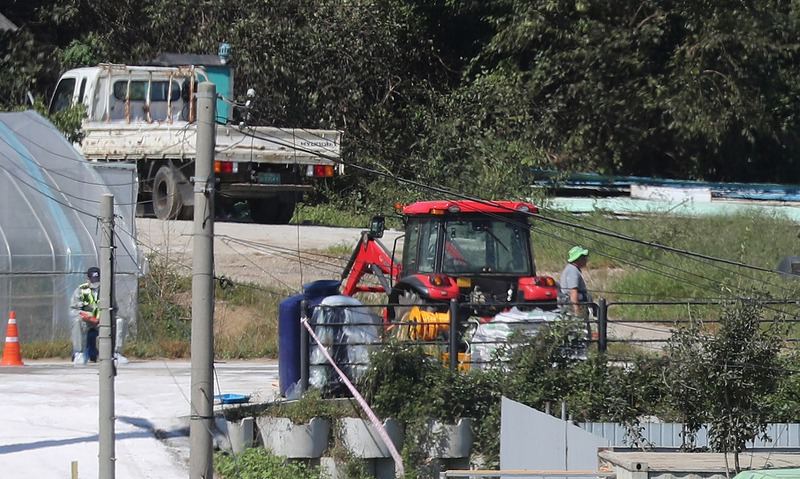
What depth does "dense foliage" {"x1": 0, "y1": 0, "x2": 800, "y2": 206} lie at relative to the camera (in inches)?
1342

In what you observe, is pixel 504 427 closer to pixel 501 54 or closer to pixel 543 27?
pixel 543 27

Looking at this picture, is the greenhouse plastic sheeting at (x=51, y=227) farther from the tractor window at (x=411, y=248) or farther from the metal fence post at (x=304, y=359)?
the metal fence post at (x=304, y=359)

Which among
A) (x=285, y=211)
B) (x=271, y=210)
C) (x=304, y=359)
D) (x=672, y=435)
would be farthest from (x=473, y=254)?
(x=271, y=210)

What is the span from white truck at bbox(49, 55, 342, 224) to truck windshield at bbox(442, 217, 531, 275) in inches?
343

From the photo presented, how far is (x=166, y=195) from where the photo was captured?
29375 millimetres

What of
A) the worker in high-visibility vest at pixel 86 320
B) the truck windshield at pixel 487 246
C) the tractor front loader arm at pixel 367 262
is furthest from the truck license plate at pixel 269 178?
the truck windshield at pixel 487 246

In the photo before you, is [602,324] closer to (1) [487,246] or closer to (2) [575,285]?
(2) [575,285]

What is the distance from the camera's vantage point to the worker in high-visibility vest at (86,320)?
2064 cm

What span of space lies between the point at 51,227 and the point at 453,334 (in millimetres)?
9569

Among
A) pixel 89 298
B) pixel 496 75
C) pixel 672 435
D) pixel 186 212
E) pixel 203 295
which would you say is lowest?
pixel 672 435

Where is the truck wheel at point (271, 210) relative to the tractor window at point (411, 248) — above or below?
above

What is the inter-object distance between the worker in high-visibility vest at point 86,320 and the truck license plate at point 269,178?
764cm

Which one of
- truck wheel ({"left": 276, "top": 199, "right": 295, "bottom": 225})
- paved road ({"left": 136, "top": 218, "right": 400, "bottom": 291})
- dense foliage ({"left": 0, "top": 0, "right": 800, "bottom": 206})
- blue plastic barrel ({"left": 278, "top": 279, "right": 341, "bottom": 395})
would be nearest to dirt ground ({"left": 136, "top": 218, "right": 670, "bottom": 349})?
paved road ({"left": 136, "top": 218, "right": 400, "bottom": 291})

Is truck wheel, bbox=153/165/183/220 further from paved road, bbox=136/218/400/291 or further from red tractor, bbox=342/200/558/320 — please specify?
red tractor, bbox=342/200/558/320
